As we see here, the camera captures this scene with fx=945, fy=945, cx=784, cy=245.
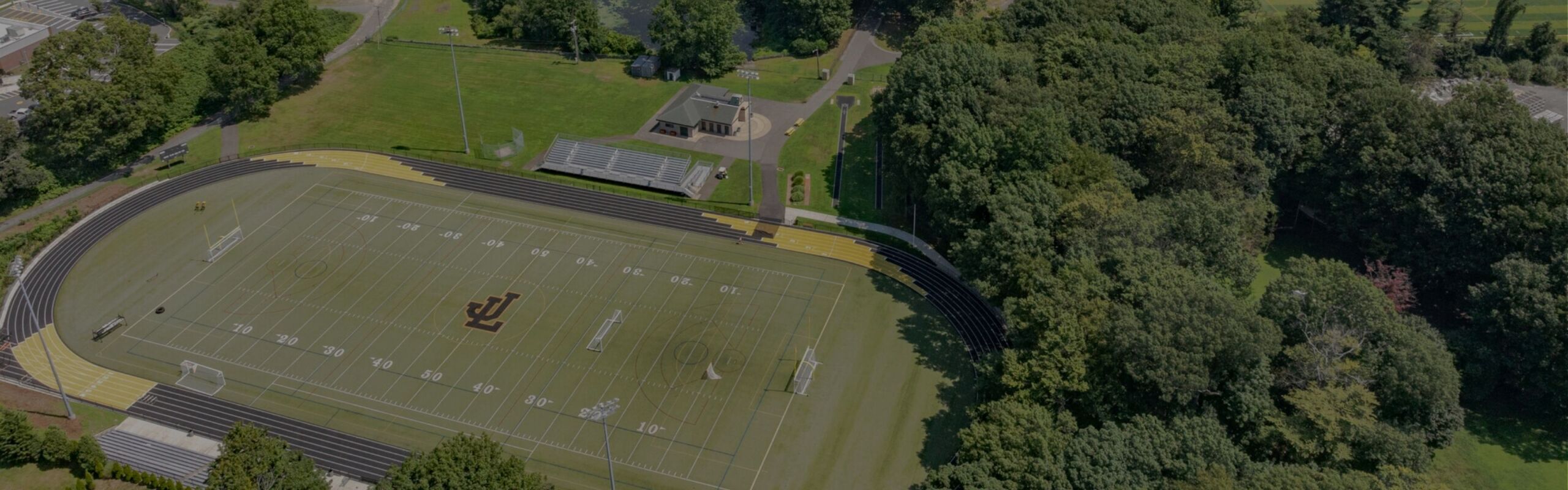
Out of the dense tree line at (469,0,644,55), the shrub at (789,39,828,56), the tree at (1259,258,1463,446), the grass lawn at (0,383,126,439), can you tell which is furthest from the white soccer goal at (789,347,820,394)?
the dense tree line at (469,0,644,55)

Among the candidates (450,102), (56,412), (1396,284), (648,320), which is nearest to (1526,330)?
(1396,284)

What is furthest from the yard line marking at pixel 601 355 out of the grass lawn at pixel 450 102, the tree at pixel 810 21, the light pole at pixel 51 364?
the tree at pixel 810 21

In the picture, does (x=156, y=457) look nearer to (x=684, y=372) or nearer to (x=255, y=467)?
(x=255, y=467)

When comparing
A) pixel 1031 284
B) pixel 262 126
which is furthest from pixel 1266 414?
pixel 262 126

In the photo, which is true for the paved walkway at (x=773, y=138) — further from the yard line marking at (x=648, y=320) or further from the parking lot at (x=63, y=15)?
the parking lot at (x=63, y=15)

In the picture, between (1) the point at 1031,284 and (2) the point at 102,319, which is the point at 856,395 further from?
(2) the point at 102,319
